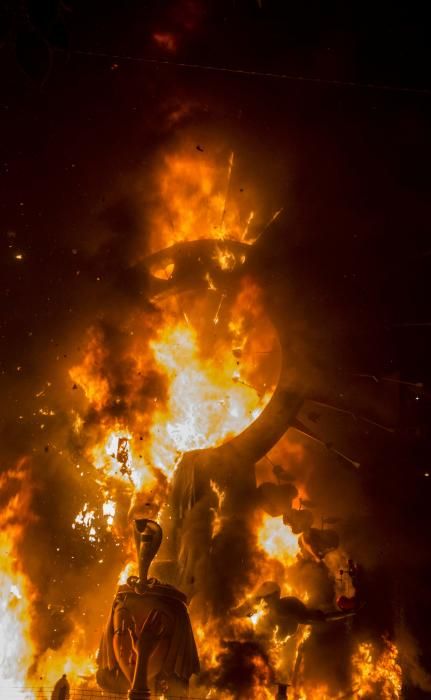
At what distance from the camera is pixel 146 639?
8.34 meters

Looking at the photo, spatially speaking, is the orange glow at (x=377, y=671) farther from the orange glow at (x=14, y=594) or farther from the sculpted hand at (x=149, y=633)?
the orange glow at (x=14, y=594)

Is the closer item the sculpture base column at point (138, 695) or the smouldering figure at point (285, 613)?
the sculpture base column at point (138, 695)

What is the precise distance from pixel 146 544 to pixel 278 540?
16.9ft

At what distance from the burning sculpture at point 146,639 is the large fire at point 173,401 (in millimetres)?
3573

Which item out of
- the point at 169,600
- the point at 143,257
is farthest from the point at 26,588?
the point at 143,257

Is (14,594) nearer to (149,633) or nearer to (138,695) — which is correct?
(149,633)

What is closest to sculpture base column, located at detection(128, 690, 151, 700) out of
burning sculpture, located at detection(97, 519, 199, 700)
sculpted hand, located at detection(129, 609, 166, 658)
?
burning sculpture, located at detection(97, 519, 199, 700)

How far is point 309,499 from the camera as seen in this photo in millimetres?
14070

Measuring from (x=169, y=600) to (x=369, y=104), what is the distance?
11.9 m

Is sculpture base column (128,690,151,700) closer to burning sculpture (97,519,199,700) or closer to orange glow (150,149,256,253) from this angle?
burning sculpture (97,519,199,700)

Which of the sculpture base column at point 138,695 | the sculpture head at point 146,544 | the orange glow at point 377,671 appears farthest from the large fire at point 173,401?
the sculpture base column at point 138,695

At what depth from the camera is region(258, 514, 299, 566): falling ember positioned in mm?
13125

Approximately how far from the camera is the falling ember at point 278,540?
1312cm

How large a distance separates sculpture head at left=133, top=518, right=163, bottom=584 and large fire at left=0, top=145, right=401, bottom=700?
3127mm
